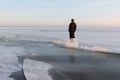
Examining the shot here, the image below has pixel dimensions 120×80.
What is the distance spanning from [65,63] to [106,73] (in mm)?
2497

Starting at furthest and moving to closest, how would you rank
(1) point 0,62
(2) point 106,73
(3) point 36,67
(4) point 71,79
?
(1) point 0,62 < (3) point 36,67 < (2) point 106,73 < (4) point 71,79

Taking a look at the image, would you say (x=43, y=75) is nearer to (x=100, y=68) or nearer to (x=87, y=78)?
(x=87, y=78)

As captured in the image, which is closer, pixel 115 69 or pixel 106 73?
pixel 106 73

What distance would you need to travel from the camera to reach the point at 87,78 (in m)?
9.27

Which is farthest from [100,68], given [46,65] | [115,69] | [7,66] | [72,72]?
[7,66]

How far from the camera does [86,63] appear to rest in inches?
480

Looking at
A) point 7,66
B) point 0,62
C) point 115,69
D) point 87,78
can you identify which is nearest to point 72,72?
point 87,78

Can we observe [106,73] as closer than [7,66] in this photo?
Yes

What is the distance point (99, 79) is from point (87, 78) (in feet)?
1.28

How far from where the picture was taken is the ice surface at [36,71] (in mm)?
9049

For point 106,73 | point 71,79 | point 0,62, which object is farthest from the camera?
point 0,62

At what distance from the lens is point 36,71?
392 inches

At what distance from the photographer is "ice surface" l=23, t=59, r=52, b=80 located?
9049mm

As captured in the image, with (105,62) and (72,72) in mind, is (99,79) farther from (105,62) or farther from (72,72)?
(105,62)
